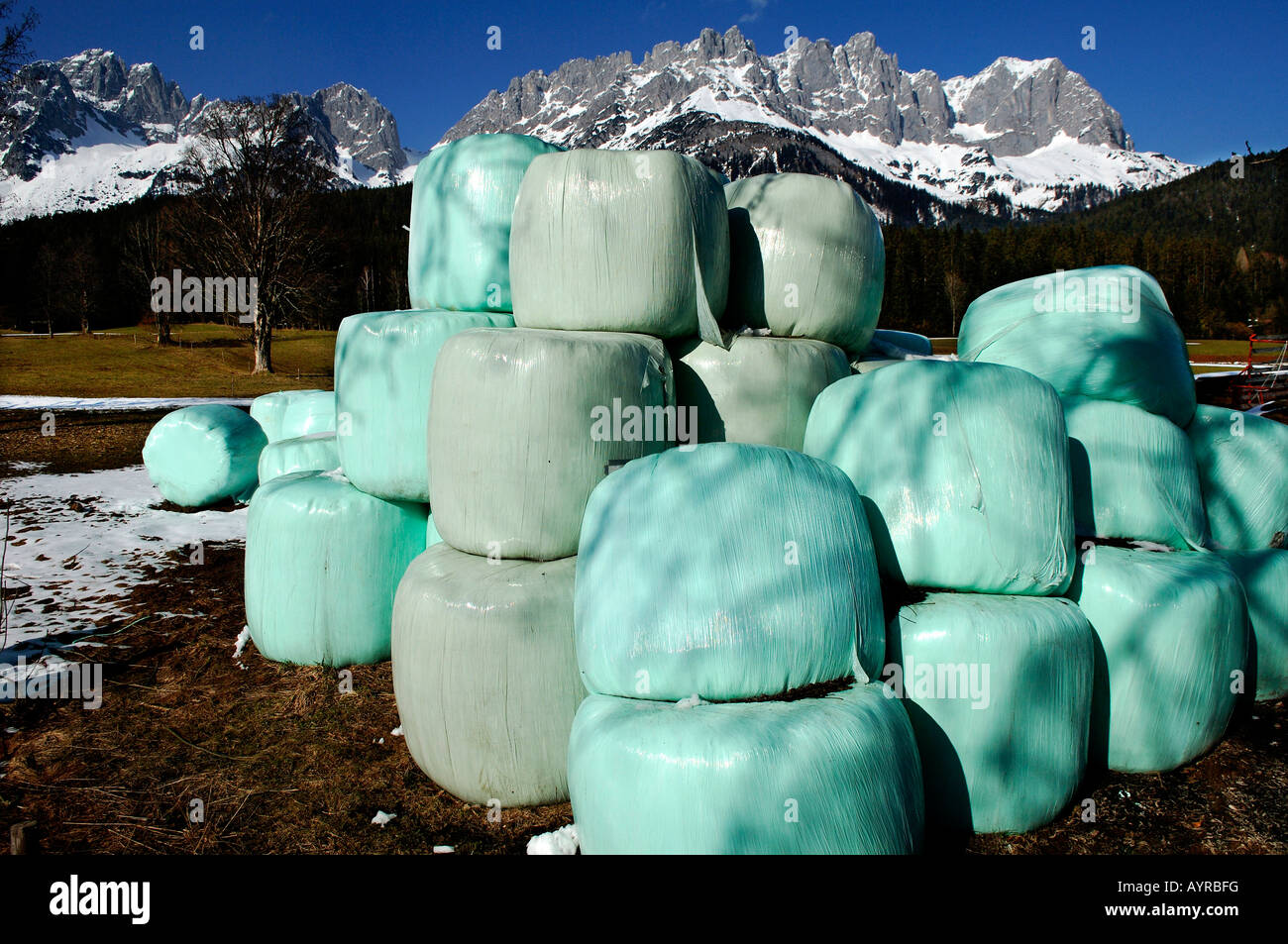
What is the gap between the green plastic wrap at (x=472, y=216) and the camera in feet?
11.4

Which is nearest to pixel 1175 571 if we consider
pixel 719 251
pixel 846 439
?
pixel 846 439

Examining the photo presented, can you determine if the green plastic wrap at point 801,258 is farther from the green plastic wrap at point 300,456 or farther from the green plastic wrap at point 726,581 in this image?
the green plastic wrap at point 300,456

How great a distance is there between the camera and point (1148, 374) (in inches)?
128

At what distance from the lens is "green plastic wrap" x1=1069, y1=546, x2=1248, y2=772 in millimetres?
2660

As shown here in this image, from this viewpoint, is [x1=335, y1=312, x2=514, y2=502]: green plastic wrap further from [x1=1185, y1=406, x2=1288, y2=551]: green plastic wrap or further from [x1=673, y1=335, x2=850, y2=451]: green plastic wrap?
[x1=1185, y1=406, x2=1288, y2=551]: green plastic wrap

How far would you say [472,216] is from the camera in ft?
11.6

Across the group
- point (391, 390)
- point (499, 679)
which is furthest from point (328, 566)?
point (499, 679)

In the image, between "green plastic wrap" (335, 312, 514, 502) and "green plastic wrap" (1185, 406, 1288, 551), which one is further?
"green plastic wrap" (1185, 406, 1288, 551)

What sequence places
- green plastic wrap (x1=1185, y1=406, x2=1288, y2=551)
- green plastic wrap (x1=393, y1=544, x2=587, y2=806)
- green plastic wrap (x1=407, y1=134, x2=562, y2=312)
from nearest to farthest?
green plastic wrap (x1=393, y1=544, x2=587, y2=806)
green plastic wrap (x1=407, y1=134, x2=562, y2=312)
green plastic wrap (x1=1185, y1=406, x2=1288, y2=551)

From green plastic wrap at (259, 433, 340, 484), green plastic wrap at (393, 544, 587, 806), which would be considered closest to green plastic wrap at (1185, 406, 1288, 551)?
green plastic wrap at (393, 544, 587, 806)

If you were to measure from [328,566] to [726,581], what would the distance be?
8.30 ft

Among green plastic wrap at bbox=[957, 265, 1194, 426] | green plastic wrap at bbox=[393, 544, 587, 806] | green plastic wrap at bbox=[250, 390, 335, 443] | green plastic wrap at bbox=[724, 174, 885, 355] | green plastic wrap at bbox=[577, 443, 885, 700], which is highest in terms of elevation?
green plastic wrap at bbox=[724, 174, 885, 355]

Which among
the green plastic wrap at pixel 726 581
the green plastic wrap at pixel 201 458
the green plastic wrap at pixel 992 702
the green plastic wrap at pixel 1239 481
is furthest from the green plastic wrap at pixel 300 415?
the green plastic wrap at pixel 1239 481

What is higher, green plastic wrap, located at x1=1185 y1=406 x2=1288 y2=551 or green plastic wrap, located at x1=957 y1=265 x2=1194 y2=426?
green plastic wrap, located at x1=957 y1=265 x2=1194 y2=426
